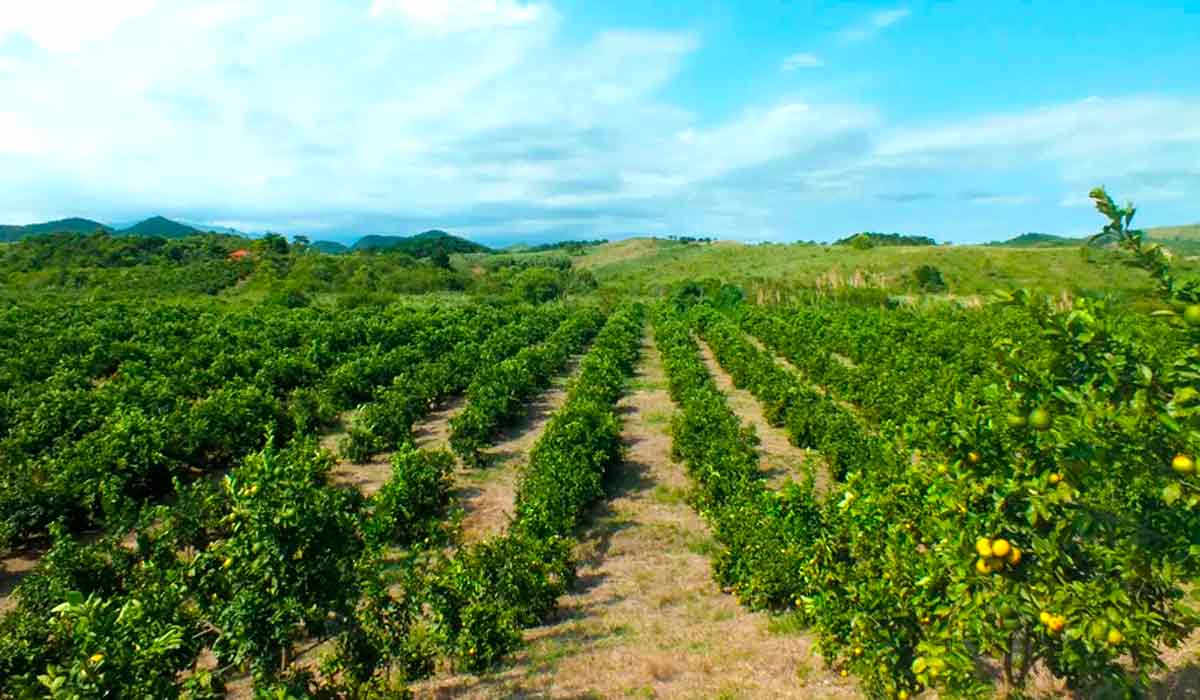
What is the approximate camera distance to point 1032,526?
3953 mm

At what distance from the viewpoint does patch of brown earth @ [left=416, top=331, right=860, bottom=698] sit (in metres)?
6.30

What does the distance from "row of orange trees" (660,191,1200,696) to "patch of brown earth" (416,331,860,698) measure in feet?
1.66

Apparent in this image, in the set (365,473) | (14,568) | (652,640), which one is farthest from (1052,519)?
(14,568)

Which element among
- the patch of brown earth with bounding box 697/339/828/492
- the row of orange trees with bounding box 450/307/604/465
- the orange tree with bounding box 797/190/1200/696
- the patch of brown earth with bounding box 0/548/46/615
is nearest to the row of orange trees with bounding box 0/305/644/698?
the patch of brown earth with bounding box 0/548/46/615

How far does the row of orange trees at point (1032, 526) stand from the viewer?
2.91 metres

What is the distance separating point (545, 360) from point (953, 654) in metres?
20.3

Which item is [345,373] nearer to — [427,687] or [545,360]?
[545,360]

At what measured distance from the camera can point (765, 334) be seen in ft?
115

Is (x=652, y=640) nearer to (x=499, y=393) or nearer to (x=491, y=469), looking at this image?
(x=491, y=469)

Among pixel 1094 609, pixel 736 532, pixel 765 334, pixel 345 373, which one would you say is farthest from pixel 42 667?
pixel 765 334

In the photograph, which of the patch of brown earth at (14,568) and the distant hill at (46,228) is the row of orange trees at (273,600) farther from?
the distant hill at (46,228)

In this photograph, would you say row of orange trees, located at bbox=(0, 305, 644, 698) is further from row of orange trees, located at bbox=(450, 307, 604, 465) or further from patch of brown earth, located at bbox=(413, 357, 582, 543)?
row of orange trees, located at bbox=(450, 307, 604, 465)

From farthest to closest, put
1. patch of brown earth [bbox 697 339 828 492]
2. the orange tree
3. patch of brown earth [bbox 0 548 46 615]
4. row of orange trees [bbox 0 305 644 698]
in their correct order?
1. patch of brown earth [bbox 697 339 828 492]
2. patch of brown earth [bbox 0 548 46 615]
3. row of orange trees [bbox 0 305 644 698]
4. the orange tree

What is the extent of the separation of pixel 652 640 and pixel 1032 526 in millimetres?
4507
